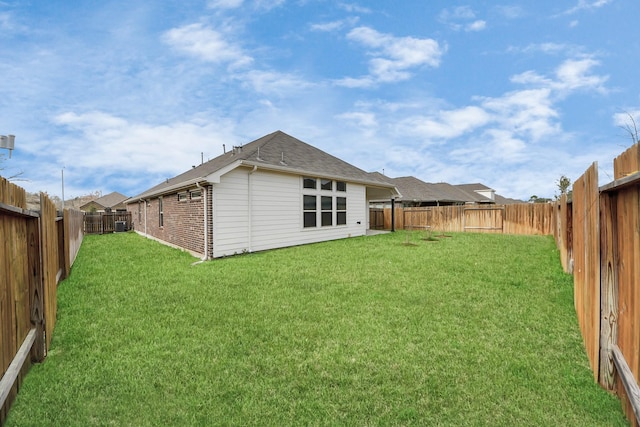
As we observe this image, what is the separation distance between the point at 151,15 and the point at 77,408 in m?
10.1

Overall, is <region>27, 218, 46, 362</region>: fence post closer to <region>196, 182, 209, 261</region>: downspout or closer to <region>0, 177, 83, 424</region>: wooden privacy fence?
<region>0, 177, 83, 424</region>: wooden privacy fence

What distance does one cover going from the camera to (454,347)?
340 cm

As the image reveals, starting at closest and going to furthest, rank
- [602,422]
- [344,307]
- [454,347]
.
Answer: [602,422], [454,347], [344,307]

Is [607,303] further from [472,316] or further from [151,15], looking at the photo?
[151,15]

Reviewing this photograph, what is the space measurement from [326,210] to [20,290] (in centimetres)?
1125

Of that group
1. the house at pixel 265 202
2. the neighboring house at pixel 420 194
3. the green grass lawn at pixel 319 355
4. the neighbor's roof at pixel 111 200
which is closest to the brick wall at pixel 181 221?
the house at pixel 265 202

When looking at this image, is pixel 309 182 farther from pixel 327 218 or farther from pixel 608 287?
pixel 608 287

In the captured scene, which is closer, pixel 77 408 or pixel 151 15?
pixel 77 408

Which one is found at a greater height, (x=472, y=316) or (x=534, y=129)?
(x=534, y=129)

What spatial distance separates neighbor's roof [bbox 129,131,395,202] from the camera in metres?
10.8

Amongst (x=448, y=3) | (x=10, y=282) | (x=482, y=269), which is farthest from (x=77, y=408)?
(x=448, y=3)

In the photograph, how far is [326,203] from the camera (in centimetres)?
1367

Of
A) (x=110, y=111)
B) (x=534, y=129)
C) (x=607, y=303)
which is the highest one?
(x=110, y=111)

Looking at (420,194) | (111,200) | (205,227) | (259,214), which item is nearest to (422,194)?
(420,194)
